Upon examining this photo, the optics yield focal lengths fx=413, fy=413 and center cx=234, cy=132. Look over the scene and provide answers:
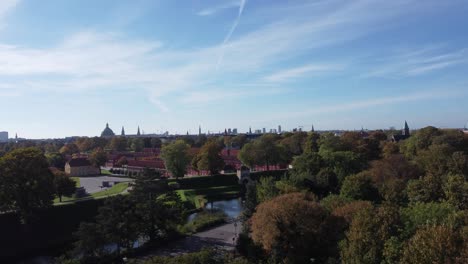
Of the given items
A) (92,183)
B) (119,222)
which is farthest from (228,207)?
(92,183)

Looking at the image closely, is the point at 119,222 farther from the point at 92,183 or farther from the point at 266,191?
the point at 92,183

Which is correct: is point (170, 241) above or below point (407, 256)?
below

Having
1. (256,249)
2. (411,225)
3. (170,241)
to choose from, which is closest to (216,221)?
(170,241)

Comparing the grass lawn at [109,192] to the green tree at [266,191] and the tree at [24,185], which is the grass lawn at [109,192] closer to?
the tree at [24,185]

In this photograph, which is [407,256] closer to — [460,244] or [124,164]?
[460,244]

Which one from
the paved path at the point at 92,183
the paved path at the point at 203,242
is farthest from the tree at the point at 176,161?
the paved path at the point at 203,242

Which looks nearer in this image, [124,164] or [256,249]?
[256,249]
